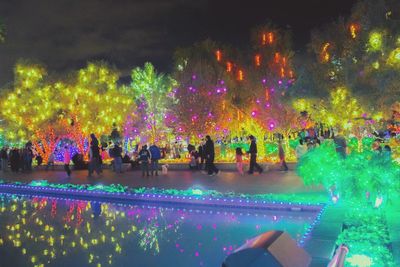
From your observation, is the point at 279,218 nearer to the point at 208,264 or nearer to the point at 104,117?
the point at 208,264

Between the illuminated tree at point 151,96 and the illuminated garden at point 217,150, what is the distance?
4.4 inches

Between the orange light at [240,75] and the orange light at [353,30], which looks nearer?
the orange light at [353,30]

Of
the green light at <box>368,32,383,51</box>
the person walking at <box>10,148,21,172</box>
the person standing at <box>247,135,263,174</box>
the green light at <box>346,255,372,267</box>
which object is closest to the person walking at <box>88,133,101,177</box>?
the person standing at <box>247,135,263,174</box>

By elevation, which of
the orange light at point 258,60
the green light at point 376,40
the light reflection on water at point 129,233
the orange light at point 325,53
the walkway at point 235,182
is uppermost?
the orange light at point 258,60

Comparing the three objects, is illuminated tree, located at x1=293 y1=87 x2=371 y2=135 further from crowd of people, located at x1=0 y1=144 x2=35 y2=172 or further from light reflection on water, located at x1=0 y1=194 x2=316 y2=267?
crowd of people, located at x1=0 y1=144 x2=35 y2=172

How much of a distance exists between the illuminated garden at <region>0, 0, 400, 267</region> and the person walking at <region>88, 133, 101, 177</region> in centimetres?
13

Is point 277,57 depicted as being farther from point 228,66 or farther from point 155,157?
point 155,157

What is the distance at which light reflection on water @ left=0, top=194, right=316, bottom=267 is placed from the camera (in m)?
7.39

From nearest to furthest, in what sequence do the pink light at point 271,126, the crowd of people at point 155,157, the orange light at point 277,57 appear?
1. the crowd of people at point 155,157
2. the pink light at point 271,126
3. the orange light at point 277,57

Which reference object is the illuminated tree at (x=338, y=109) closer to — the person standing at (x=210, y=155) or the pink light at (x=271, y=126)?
the pink light at (x=271, y=126)

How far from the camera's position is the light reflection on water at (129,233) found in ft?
24.2

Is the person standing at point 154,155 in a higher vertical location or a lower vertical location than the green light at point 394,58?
lower

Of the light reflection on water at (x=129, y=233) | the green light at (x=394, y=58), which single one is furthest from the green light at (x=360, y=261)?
the green light at (x=394, y=58)

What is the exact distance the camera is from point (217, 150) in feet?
91.0
